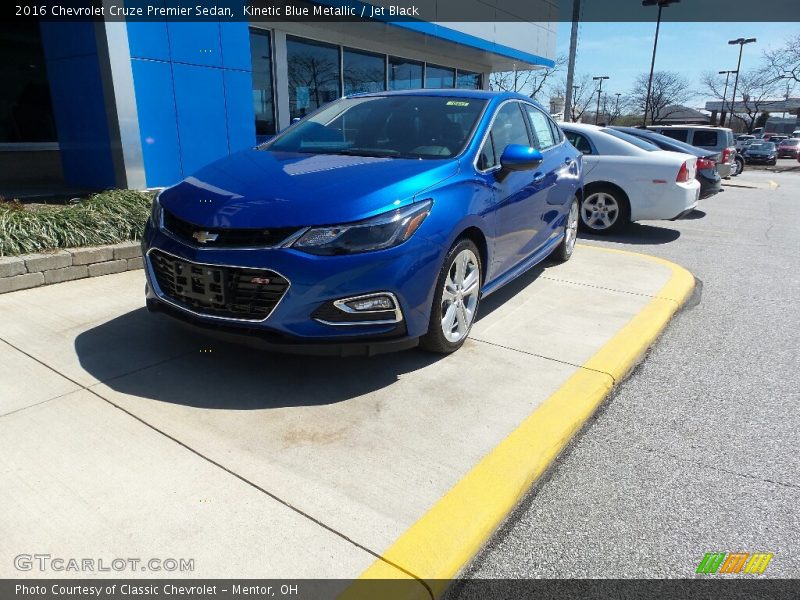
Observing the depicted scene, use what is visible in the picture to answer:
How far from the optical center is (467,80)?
18578 millimetres

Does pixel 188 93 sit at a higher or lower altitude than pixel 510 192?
higher

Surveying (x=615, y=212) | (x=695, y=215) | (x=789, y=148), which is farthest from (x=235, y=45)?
(x=789, y=148)

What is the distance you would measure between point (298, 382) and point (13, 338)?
196 cm

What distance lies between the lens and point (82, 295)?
4.61 m

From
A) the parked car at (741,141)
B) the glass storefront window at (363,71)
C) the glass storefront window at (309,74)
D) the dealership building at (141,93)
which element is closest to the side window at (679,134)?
the glass storefront window at (363,71)

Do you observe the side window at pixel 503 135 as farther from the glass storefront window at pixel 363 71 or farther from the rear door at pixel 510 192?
the glass storefront window at pixel 363 71

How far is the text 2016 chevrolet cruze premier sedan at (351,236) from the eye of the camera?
2.93m

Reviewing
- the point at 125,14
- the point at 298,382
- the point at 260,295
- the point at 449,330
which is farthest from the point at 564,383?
the point at 125,14

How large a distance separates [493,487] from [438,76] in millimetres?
16064

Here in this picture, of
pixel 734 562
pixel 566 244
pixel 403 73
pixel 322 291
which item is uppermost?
pixel 403 73

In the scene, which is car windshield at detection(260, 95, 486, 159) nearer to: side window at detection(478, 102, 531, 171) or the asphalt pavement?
side window at detection(478, 102, 531, 171)

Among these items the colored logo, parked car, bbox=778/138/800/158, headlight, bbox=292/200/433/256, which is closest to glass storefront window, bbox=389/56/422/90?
headlight, bbox=292/200/433/256

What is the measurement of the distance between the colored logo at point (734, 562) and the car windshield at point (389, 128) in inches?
101

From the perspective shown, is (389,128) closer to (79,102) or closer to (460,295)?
(460,295)
